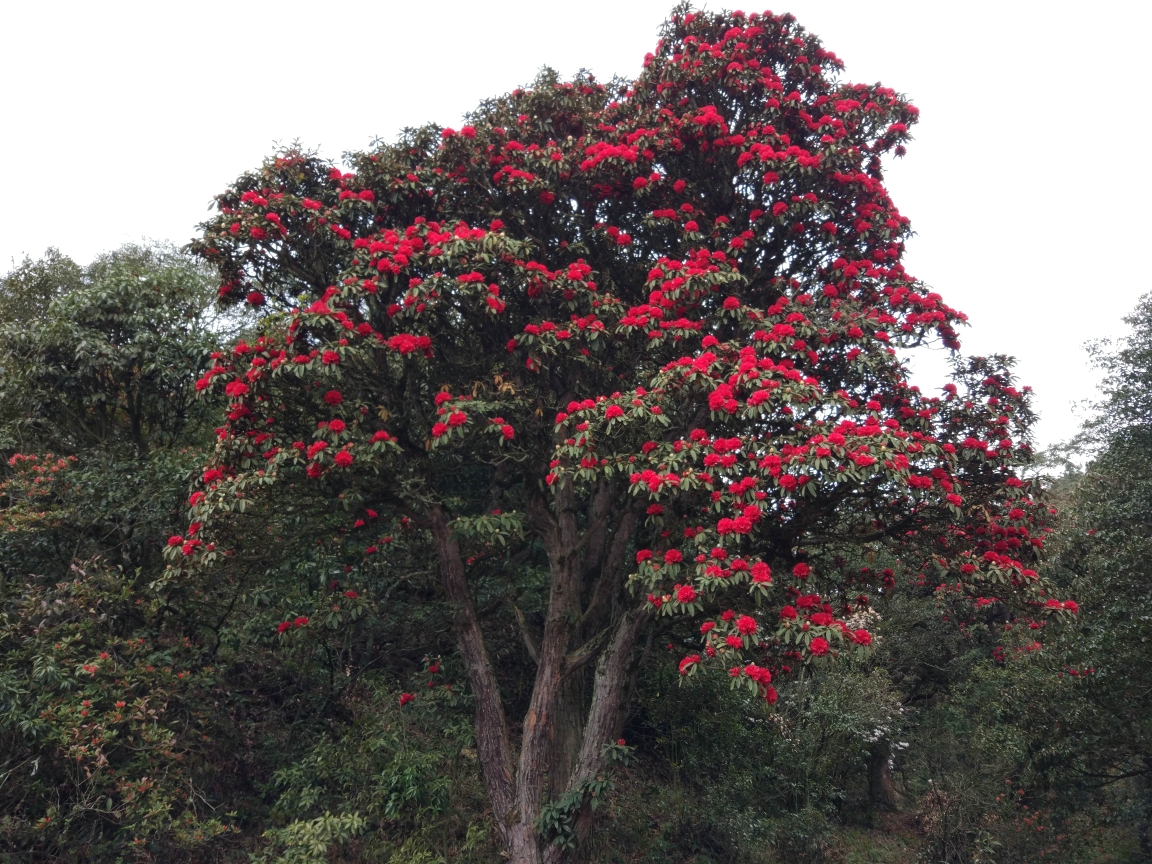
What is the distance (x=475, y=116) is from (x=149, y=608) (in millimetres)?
6806

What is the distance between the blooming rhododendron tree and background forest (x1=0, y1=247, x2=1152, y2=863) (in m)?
1.10

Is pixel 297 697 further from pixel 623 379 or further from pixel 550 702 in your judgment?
pixel 623 379

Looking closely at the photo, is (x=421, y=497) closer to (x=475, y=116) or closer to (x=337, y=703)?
(x=337, y=703)

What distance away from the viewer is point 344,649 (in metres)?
9.33

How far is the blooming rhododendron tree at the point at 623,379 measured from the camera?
246 inches

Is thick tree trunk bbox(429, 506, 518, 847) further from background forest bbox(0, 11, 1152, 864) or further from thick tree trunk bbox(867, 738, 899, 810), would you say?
thick tree trunk bbox(867, 738, 899, 810)

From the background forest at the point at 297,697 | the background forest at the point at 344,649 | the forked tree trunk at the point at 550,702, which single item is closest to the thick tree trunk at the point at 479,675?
the forked tree trunk at the point at 550,702

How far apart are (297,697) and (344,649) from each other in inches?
30.8

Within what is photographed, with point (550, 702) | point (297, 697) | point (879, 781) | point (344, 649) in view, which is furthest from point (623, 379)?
point (879, 781)

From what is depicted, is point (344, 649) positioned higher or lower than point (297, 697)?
higher

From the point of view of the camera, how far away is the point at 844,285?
26.1 feet

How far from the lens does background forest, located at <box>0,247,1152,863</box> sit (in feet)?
22.8

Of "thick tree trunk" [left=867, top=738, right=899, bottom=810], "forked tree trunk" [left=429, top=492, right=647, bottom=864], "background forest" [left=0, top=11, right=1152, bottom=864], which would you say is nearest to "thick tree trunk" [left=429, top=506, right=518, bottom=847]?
"forked tree trunk" [left=429, top=492, right=647, bottom=864]

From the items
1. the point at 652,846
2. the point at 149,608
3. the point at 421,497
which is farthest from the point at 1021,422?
the point at 149,608
